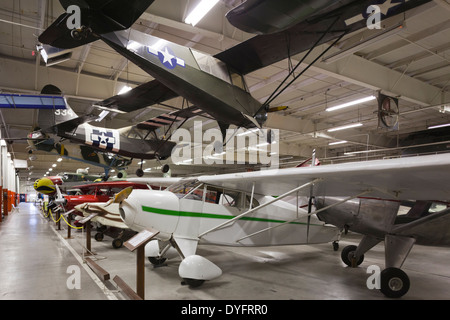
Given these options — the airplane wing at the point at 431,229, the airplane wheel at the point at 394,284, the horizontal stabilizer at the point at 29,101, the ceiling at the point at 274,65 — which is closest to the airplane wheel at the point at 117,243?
the horizontal stabilizer at the point at 29,101

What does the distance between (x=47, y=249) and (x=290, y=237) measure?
650 cm

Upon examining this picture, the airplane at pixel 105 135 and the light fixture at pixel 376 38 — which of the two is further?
the airplane at pixel 105 135

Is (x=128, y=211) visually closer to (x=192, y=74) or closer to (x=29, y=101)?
(x=192, y=74)

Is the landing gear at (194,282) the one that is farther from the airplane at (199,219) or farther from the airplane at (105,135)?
the airplane at (105,135)

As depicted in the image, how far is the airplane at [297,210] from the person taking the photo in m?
3.43

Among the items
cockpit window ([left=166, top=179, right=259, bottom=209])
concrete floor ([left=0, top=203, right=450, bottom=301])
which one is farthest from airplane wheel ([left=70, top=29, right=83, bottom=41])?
concrete floor ([left=0, top=203, right=450, bottom=301])

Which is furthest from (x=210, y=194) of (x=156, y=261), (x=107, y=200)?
(x=107, y=200)

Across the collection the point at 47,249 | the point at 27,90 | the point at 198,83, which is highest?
Answer: the point at 27,90

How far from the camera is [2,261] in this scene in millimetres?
5898

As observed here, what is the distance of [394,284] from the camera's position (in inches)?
161

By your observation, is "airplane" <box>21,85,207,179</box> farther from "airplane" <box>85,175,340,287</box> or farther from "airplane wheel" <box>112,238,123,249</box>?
"airplane" <box>85,175,340,287</box>

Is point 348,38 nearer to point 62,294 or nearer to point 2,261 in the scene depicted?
point 62,294

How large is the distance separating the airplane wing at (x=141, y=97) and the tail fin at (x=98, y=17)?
110 inches
